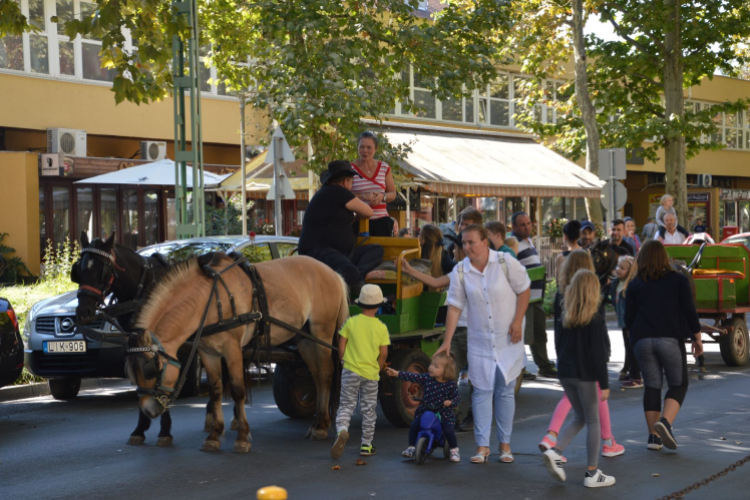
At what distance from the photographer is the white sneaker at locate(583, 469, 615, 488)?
6867mm

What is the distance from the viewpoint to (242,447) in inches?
315

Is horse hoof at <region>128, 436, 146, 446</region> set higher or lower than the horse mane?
lower

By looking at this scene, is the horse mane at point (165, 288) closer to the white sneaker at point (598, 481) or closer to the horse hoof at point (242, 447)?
the horse hoof at point (242, 447)

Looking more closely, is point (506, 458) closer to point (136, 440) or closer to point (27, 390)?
point (136, 440)

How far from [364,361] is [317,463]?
2.87 ft

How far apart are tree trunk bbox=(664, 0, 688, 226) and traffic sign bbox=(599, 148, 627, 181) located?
7075mm

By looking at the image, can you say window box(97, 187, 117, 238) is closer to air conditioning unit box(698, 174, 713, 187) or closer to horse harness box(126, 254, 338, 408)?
horse harness box(126, 254, 338, 408)

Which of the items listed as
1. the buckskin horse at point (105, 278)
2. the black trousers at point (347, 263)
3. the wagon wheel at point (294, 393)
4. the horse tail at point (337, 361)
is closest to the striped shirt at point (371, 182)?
the black trousers at point (347, 263)

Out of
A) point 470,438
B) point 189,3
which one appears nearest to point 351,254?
point 470,438

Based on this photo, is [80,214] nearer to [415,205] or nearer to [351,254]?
[415,205]

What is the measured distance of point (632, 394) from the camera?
11.3m

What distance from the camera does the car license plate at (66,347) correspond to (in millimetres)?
10703

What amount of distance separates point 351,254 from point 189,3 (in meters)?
7.29

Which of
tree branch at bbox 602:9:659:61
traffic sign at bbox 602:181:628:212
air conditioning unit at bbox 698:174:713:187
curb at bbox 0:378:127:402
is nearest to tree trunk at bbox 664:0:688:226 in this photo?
tree branch at bbox 602:9:659:61
